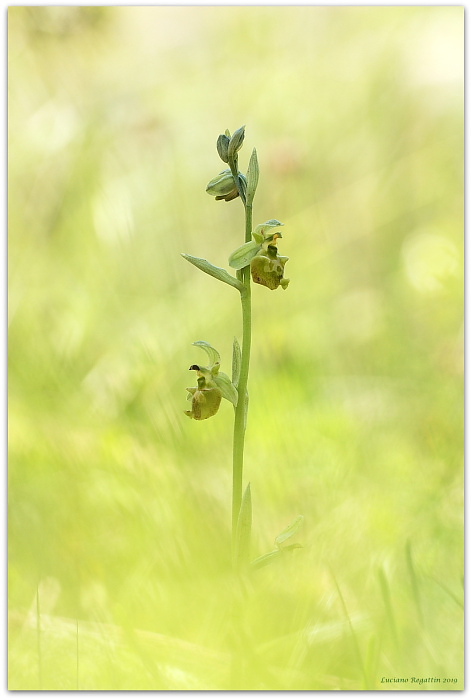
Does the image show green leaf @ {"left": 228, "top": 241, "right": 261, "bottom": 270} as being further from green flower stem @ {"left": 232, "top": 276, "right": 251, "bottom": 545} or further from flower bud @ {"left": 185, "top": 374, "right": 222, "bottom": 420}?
flower bud @ {"left": 185, "top": 374, "right": 222, "bottom": 420}

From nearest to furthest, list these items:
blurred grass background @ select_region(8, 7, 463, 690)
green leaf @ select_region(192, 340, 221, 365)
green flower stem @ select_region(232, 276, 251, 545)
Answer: green flower stem @ select_region(232, 276, 251, 545), green leaf @ select_region(192, 340, 221, 365), blurred grass background @ select_region(8, 7, 463, 690)

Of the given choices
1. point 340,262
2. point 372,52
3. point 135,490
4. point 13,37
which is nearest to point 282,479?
point 135,490

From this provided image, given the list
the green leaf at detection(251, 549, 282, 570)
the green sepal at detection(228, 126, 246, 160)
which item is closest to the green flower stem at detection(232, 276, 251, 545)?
the green leaf at detection(251, 549, 282, 570)

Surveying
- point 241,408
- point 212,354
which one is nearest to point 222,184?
point 212,354

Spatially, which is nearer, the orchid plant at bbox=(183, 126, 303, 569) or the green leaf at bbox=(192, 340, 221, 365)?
the orchid plant at bbox=(183, 126, 303, 569)

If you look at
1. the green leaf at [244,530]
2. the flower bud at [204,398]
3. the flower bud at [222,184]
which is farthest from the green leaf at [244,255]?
the green leaf at [244,530]

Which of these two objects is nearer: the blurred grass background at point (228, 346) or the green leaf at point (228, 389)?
the green leaf at point (228, 389)

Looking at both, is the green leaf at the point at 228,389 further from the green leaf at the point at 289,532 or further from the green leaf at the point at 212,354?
the green leaf at the point at 289,532

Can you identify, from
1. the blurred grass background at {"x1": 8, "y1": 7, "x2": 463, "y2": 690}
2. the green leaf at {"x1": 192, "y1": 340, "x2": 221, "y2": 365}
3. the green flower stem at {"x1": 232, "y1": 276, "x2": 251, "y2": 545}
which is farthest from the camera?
the blurred grass background at {"x1": 8, "y1": 7, "x2": 463, "y2": 690}
